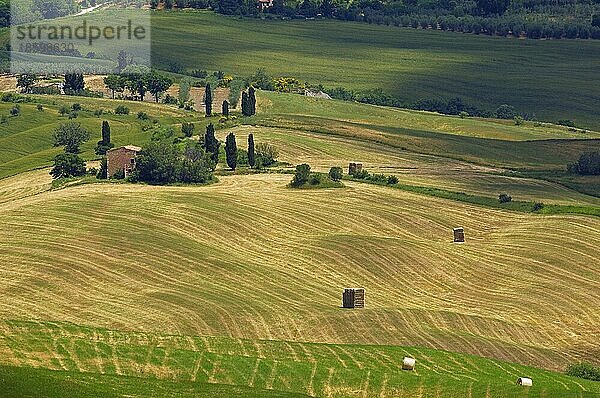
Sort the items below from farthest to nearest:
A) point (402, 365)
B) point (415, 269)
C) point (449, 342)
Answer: point (415, 269) < point (449, 342) < point (402, 365)

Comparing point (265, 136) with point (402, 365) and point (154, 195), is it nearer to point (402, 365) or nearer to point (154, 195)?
point (154, 195)

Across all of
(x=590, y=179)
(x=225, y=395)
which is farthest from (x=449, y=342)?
(x=590, y=179)

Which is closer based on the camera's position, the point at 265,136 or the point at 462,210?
the point at 462,210

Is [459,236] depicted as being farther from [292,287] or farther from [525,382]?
[525,382]

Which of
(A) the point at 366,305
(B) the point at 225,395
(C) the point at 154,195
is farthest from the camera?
(C) the point at 154,195

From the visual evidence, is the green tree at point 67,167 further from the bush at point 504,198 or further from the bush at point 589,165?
the bush at point 589,165

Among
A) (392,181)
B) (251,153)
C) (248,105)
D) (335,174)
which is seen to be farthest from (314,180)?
(248,105)

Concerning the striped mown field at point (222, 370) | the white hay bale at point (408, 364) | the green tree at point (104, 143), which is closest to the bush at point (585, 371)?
the striped mown field at point (222, 370)
